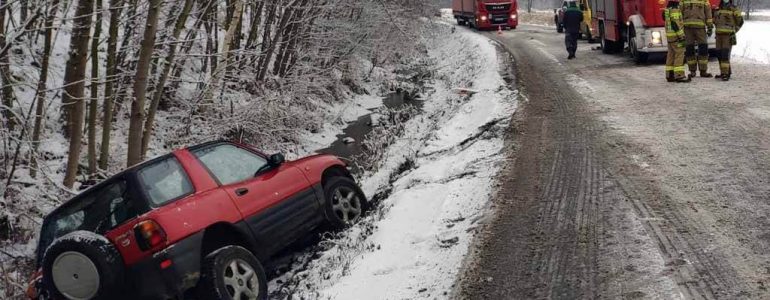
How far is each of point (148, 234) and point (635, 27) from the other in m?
13.2

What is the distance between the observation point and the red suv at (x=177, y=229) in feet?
15.8

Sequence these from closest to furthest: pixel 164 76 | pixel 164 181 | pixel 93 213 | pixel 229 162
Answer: pixel 93 213 < pixel 164 181 < pixel 229 162 < pixel 164 76

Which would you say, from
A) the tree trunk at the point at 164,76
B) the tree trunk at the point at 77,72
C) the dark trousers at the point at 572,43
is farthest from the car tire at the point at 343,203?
the dark trousers at the point at 572,43

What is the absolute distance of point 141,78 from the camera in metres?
8.68

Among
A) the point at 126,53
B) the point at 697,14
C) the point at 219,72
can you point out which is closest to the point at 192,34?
the point at 219,72

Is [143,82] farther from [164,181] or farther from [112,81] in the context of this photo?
[164,181]

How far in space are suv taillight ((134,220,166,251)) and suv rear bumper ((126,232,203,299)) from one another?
85mm

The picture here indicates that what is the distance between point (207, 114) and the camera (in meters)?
13.1

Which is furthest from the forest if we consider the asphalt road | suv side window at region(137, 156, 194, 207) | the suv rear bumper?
the asphalt road

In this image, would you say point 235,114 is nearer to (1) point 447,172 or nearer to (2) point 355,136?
(2) point 355,136

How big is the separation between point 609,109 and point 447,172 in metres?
3.67

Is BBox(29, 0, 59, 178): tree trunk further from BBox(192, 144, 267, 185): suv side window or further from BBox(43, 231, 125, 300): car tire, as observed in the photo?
BBox(43, 231, 125, 300): car tire

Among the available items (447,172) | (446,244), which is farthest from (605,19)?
(446,244)

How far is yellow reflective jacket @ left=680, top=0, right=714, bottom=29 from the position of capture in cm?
1199
